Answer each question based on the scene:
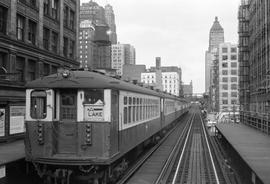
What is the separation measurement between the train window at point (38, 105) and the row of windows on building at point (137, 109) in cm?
271

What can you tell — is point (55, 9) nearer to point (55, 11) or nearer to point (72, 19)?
point (55, 11)

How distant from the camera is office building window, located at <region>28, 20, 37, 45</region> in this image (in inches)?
930

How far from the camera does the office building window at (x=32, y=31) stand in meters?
23.6

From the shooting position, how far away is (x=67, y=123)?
10484 millimetres

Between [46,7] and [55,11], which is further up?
[55,11]

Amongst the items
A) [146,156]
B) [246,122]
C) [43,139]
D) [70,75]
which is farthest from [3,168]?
[246,122]

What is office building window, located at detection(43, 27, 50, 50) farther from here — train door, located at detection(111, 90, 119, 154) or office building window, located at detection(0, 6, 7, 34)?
train door, located at detection(111, 90, 119, 154)

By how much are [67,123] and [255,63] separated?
3724cm

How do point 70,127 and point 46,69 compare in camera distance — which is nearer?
point 70,127

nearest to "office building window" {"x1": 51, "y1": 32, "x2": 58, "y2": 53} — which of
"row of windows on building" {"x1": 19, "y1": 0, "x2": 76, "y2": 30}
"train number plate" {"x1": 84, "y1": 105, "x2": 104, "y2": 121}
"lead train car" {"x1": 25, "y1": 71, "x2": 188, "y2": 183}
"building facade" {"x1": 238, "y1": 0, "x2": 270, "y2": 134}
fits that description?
"row of windows on building" {"x1": 19, "y1": 0, "x2": 76, "y2": 30}

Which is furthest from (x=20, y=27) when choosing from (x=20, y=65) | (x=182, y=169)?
(x=182, y=169)

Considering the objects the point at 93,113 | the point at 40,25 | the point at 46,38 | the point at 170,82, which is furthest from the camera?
the point at 170,82

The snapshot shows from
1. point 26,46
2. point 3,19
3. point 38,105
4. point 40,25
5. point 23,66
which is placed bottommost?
point 38,105

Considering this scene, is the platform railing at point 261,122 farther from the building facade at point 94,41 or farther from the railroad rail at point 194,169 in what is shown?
the building facade at point 94,41
